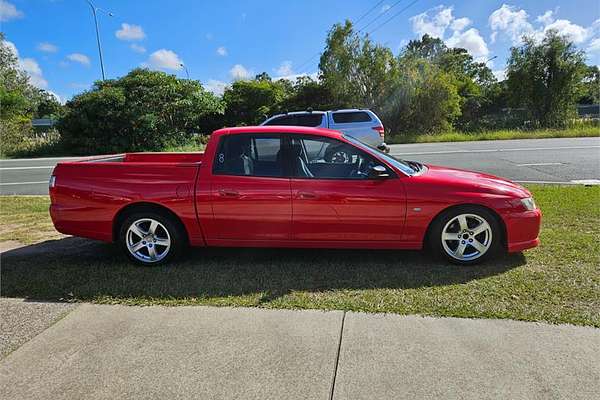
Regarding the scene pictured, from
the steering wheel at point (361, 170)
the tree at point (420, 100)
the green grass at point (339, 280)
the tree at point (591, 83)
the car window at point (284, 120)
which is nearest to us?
the green grass at point (339, 280)

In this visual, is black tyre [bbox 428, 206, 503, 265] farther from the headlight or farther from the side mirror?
the side mirror

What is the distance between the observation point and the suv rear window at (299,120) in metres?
12.1

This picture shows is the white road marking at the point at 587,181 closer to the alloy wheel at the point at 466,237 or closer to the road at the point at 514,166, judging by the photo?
the road at the point at 514,166

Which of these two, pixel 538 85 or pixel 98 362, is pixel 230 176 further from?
pixel 538 85

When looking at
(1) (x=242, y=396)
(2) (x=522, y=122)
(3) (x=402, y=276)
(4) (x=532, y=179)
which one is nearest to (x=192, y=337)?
(1) (x=242, y=396)

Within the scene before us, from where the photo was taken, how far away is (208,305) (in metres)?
3.41

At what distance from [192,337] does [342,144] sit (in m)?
2.40

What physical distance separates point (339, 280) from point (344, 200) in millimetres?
794

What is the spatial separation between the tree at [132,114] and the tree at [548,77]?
2161 cm

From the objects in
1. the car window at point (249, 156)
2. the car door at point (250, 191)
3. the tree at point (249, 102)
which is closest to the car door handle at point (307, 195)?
the car door at point (250, 191)

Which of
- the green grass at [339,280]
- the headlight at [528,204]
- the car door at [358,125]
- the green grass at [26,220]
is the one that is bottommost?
the green grass at [339,280]

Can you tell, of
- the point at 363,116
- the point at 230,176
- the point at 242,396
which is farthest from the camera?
the point at 363,116

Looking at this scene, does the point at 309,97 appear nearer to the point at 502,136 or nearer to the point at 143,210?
the point at 502,136

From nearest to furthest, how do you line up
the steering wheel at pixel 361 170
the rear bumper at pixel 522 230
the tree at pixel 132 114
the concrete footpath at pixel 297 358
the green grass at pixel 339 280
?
the concrete footpath at pixel 297 358, the green grass at pixel 339 280, the rear bumper at pixel 522 230, the steering wheel at pixel 361 170, the tree at pixel 132 114
